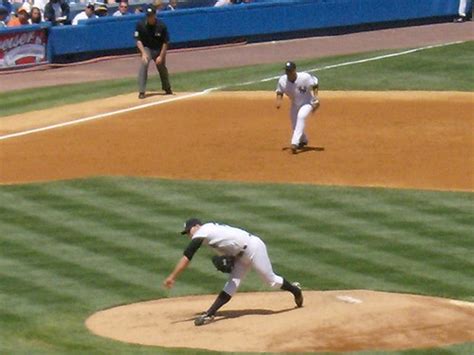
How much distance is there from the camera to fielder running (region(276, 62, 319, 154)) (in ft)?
87.0

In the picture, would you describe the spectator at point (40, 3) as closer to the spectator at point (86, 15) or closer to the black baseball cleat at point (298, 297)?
the spectator at point (86, 15)

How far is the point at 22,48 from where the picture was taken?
3716 centimetres

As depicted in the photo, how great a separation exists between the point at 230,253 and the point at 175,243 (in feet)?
15.7

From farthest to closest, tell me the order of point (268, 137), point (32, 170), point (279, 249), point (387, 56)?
point (387, 56)
point (268, 137)
point (32, 170)
point (279, 249)

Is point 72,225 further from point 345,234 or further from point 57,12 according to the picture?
point 57,12

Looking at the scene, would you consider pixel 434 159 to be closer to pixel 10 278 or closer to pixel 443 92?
pixel 443 92

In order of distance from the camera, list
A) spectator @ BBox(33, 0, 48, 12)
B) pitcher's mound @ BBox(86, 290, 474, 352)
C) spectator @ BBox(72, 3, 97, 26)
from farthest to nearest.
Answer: spectator @ BBox(33, 0, 48, 12) → spectator @ BBox(72, 3, 97, 26) → pitcher's mound @ BBox(86, 290, 474, 352)

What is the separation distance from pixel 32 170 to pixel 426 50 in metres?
14.8

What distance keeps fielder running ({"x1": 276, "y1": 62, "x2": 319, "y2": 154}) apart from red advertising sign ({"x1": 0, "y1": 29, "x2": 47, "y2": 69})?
37.7 feet

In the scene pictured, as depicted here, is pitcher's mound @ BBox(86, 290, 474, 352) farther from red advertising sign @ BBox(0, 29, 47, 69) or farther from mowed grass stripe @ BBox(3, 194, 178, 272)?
red advertising sign @ BBox(0, 29, 47, 69)

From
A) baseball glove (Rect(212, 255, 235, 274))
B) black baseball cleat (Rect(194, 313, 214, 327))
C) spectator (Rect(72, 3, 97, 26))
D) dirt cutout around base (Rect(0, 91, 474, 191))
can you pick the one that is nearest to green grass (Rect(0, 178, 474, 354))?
dirt cutout around base (Rect(0, 91, 474, 191))

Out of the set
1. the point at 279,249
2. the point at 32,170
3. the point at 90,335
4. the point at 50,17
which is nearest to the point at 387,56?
the point at 50,17

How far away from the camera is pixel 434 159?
27188mm

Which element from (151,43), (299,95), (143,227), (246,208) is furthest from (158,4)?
(143,227)
